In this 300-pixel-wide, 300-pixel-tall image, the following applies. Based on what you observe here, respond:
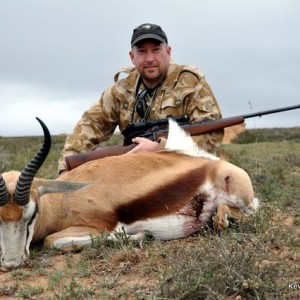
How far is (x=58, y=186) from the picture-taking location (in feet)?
16.2

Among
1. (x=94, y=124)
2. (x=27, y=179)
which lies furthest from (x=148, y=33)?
(x=27, y=179)

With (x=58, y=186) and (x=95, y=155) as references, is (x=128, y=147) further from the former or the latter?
(x=58, y=186)

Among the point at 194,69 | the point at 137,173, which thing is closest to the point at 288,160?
the point at 194,69

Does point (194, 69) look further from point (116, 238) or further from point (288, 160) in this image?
point (288, 160)

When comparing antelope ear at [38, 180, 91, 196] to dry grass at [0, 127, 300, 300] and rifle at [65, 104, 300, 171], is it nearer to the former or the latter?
dry grass at [0, 127, 300, 300]

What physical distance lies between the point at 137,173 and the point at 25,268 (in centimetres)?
142

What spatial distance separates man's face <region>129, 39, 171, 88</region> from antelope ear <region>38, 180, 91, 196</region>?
2.44m

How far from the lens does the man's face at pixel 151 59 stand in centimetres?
686

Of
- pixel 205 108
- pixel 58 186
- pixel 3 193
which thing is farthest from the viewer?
pixel 205 108

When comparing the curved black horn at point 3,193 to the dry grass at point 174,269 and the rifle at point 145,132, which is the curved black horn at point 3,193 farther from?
the rifle at point 145,132

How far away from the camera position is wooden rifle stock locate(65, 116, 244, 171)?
6.15 meters

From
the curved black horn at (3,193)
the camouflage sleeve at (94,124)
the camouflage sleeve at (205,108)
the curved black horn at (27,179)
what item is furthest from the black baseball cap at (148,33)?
the curved black horn at (3,193)

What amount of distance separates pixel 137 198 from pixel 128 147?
118 cm

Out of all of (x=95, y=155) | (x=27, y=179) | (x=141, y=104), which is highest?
(x=141, y=104)
